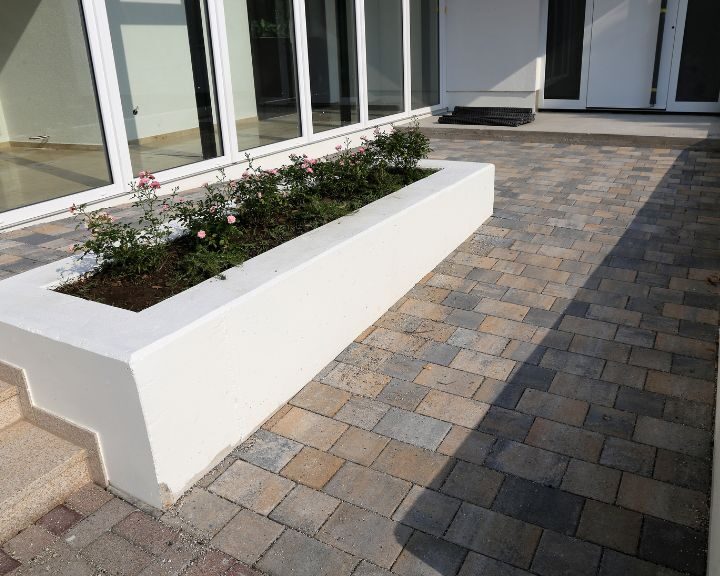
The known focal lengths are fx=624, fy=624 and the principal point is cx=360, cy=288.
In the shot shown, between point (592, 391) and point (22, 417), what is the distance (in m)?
2.59

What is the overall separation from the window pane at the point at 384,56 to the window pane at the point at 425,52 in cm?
46

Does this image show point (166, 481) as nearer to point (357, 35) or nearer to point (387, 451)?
point (387, 451)

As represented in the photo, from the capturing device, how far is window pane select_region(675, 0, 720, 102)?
9.99 meters

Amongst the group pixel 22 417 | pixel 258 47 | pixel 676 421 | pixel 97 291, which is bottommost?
pixel 676 421

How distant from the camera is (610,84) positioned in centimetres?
1091

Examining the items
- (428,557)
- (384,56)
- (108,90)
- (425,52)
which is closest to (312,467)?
(428,557)

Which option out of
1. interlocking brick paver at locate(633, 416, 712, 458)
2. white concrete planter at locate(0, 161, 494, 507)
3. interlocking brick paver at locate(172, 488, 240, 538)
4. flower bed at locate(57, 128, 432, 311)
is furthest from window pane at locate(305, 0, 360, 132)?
interlocking brick paver at locate(172, 488, 240, 538)

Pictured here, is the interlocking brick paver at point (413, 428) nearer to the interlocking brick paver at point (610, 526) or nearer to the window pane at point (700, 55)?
the interlocking brick paver at point (610, 526)

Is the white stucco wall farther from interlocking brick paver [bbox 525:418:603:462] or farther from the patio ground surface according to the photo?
interlocking brick paver [bbox 525:418:603:462]

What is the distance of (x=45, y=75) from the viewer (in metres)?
6.73

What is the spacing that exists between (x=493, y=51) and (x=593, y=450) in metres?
9.80

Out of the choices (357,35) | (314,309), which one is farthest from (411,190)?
(357,35)

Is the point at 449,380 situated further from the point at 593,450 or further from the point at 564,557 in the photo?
the point at 564,557

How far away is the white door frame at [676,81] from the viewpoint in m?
10.1
